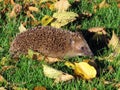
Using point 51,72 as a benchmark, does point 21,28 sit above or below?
above

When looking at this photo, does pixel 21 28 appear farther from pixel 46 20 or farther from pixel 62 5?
pixel 62 5

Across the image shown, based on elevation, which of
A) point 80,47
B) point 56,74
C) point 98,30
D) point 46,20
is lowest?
point 56,74

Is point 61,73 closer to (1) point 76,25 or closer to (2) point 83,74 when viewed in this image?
(2) point 83,74

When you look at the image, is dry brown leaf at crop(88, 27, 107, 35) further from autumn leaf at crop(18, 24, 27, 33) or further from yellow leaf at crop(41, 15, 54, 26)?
autumn leaf at crop(18, 24, 27, 33)

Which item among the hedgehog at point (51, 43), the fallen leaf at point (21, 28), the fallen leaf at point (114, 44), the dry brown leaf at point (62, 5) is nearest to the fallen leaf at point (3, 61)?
the hedgehog at point (51, 43)

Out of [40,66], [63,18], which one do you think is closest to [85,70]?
[40,66]

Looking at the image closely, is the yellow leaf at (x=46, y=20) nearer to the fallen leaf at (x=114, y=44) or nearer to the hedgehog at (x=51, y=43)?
the hedgehog at (x=51, y=43)
